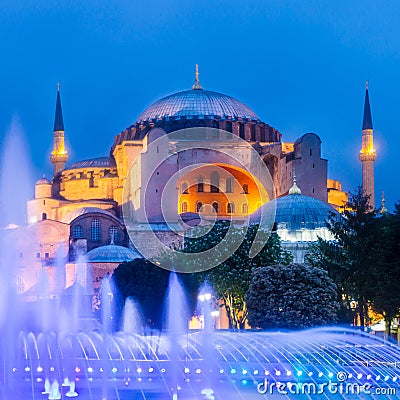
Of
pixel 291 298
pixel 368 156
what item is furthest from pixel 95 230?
pixel 291 298

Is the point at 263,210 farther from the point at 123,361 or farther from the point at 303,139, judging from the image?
the point at 123,361

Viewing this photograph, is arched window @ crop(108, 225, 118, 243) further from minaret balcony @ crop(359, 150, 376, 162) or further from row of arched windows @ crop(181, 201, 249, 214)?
minaret balcony @ crop(359, 150, 376, 162)

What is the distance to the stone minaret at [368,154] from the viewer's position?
5297cm

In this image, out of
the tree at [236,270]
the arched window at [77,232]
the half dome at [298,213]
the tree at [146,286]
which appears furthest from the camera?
the arched window at [77,232]

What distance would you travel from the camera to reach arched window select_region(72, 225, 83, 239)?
153 feet

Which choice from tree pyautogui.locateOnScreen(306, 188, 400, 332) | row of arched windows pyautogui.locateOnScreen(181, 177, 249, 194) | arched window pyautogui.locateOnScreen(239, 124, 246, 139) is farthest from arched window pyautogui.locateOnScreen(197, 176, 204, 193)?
tree pyautogui.locateOnScreen(306, 188, 400, 332)

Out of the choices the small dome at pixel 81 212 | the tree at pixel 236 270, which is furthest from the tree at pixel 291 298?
the small dome at pixel 81 212

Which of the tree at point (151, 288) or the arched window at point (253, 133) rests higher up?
the arched window at point (253, 133)

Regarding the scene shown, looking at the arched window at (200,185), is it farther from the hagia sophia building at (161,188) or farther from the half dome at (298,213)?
the half dome at (298,213)

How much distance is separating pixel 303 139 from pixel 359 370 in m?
31.6

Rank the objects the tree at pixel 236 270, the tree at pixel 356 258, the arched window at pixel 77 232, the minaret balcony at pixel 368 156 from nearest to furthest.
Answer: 1. the tree at pixel 356 258
2. the tree at pixel 236 270
3. the arched window at pixel 77 232
4. the minaret balcony at pixel 368 156

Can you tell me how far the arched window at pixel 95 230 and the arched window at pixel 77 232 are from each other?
0.50 metres

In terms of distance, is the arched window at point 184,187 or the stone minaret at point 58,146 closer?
the arched window at point 184,187

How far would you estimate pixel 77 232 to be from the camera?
46.9 metres
